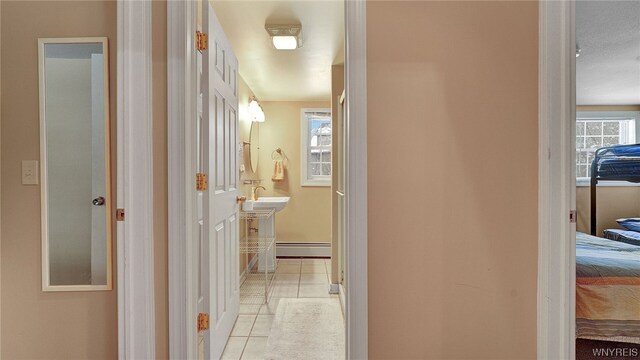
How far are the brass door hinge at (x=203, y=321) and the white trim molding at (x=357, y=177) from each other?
0.69 m

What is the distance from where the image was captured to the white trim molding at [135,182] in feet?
4.65

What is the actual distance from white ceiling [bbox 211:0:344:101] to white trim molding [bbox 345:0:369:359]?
845 millimetres

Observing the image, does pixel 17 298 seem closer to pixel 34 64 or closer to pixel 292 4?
pixel 34 64

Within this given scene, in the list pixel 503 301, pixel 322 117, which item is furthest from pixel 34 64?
pixel 322 117

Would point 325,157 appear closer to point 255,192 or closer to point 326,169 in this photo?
point 326,169

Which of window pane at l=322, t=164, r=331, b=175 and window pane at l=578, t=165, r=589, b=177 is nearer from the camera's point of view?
window pane at l=578, t=165, r=589, b=177

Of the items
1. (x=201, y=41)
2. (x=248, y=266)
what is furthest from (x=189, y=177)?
(x=248, y=266)

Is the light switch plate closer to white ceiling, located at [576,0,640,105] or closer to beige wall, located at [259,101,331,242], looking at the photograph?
white ceiling, located at [576,0,640,105]

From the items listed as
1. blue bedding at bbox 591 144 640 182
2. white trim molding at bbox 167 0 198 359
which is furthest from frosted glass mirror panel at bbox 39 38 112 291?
blue bedding at bbox 591 144 640 182

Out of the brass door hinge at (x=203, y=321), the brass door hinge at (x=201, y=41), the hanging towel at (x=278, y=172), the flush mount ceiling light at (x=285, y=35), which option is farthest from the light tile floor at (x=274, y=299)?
the flush mount ceiling light at (x=285, y=35)

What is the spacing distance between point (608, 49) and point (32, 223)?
4.05 m

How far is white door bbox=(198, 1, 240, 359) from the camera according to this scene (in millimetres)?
1720

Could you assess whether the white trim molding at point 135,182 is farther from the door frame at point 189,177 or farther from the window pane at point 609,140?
the window pane at point 609,140

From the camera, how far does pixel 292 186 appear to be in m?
4.83
